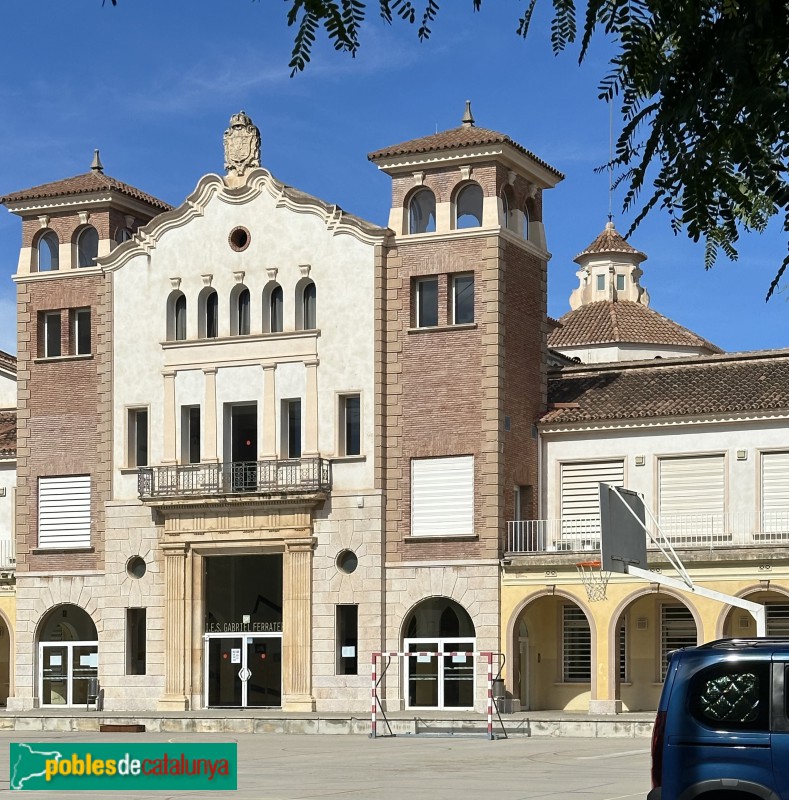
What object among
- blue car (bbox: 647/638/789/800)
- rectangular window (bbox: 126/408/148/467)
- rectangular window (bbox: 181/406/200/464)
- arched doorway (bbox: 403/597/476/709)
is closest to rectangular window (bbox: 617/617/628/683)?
arched doorway (bbox: 403/597/476/709)

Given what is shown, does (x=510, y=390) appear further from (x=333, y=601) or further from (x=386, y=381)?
(x=333, y=601)

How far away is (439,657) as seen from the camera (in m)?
43.5

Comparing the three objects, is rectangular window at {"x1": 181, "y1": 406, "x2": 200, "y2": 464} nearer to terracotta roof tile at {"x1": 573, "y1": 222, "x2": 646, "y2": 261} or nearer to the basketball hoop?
the basketball hoop

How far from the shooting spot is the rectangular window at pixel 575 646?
44.7 meters

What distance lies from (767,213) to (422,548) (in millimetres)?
36609

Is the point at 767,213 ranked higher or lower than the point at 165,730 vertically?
higher

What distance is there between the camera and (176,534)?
4700 centimetres

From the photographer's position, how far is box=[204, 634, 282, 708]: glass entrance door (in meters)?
46.3

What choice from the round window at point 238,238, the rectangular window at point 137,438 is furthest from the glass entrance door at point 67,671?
the round window at point 238,238

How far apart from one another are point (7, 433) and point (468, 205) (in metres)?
17.1

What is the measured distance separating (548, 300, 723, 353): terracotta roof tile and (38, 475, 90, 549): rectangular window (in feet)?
87.2

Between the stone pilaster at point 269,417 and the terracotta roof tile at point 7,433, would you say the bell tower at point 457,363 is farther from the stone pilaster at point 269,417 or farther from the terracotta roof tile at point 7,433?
the terracotta roof tile at point 7,433

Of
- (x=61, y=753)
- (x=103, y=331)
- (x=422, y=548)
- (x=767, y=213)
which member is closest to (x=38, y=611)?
(x=103, y=331)

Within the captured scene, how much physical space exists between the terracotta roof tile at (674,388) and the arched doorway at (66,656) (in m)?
14.6
